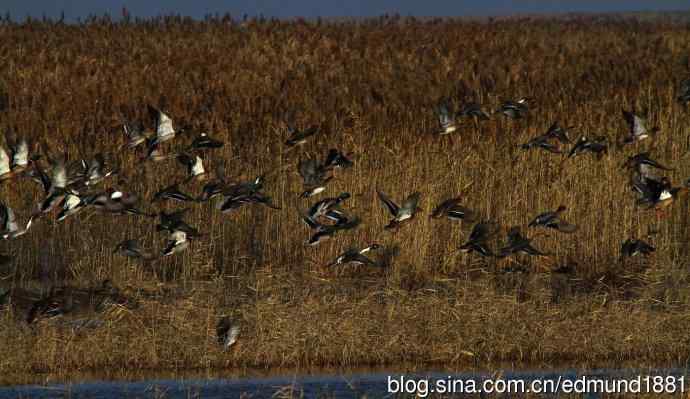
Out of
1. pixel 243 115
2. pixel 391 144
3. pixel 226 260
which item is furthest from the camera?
pixel 243 115

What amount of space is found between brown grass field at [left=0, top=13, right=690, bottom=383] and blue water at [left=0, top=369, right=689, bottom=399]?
0.47 metres

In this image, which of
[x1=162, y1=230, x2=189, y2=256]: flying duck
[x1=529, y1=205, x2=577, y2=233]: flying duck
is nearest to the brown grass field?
[x1=162, y1=230, x2=189, y2=256]: flying duck

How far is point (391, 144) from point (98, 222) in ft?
11.2

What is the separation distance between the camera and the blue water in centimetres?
746

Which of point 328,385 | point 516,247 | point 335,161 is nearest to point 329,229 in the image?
point 335,161

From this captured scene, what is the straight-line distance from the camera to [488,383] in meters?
7.70

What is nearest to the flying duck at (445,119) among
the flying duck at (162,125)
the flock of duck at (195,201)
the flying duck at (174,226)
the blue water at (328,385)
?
the flock of duck at (195,201)

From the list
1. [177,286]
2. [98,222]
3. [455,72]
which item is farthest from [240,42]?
[177,286]

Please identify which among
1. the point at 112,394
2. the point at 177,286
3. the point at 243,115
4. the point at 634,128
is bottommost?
the point at 112,394

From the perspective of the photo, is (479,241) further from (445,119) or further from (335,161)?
(445,119)

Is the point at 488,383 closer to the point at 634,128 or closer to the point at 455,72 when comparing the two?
the point at 634,128

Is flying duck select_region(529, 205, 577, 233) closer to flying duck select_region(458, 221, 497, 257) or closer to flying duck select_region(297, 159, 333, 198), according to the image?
flying duck select_region(458, 221, 497, 257)

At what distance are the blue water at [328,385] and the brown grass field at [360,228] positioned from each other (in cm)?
47

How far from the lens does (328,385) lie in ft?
25.6
